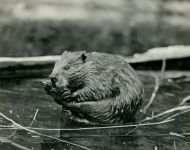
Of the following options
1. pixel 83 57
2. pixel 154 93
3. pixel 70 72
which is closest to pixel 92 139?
pixel 70 72

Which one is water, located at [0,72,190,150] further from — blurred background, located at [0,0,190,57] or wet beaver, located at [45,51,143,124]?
blurred background, located at [0,0,190,57]

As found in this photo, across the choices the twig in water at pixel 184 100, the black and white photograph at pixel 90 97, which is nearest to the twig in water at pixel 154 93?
the black and white photograph at pixel 90 97

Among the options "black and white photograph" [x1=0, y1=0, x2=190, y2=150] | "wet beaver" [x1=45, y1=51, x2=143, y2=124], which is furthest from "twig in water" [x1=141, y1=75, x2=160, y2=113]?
"wet beaver" [x1=45, y1=51, x2=143, y2=124]

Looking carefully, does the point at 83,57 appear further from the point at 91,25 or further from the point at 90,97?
the point at 91,25

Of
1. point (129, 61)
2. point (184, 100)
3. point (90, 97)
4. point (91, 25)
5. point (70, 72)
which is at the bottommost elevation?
point (184, 100)

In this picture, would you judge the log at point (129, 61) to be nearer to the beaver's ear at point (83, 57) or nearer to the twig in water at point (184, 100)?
the twig in water at point (184, 100)

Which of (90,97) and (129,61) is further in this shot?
(129,61)
